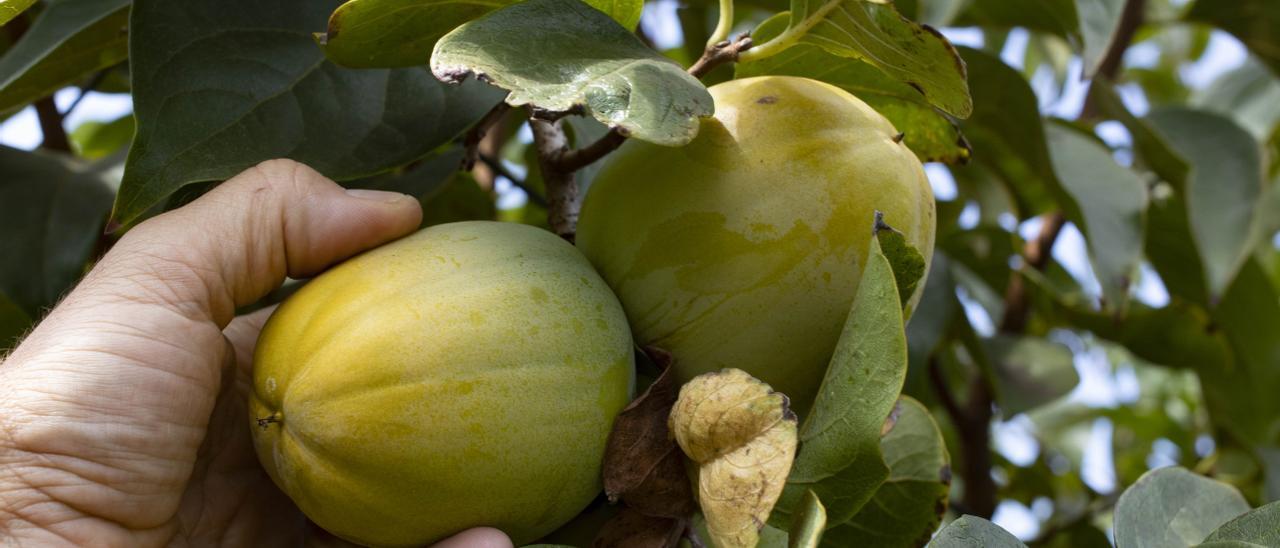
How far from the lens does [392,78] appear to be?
100 cm

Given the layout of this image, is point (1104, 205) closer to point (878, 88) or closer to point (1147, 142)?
point (1147, 142)

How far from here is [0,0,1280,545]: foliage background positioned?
3.37ft

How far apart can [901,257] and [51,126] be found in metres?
1.15

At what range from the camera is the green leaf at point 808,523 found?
0.63 metres

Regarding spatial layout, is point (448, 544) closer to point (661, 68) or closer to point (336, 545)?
point (336, 545)

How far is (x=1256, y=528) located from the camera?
0.80 meters

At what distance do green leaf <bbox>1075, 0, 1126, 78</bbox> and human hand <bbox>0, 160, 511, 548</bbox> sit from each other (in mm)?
730

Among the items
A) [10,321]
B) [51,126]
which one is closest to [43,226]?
[10,321]

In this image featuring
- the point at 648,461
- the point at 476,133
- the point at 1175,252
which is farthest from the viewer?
the point at 1175,252

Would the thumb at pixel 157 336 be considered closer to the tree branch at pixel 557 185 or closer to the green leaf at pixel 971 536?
the tree branch at pixel 557 185

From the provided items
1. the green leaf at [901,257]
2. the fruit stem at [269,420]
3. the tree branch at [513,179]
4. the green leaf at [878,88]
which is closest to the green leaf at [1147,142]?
the green leaf at [878,88]

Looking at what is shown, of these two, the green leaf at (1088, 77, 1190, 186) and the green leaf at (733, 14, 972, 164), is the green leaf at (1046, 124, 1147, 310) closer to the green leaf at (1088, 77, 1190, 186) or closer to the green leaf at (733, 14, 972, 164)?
the green leaf at (1088, 77, 1190, 186)

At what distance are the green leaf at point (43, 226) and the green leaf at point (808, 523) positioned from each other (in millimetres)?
740

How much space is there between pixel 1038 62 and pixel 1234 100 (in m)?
0.55
